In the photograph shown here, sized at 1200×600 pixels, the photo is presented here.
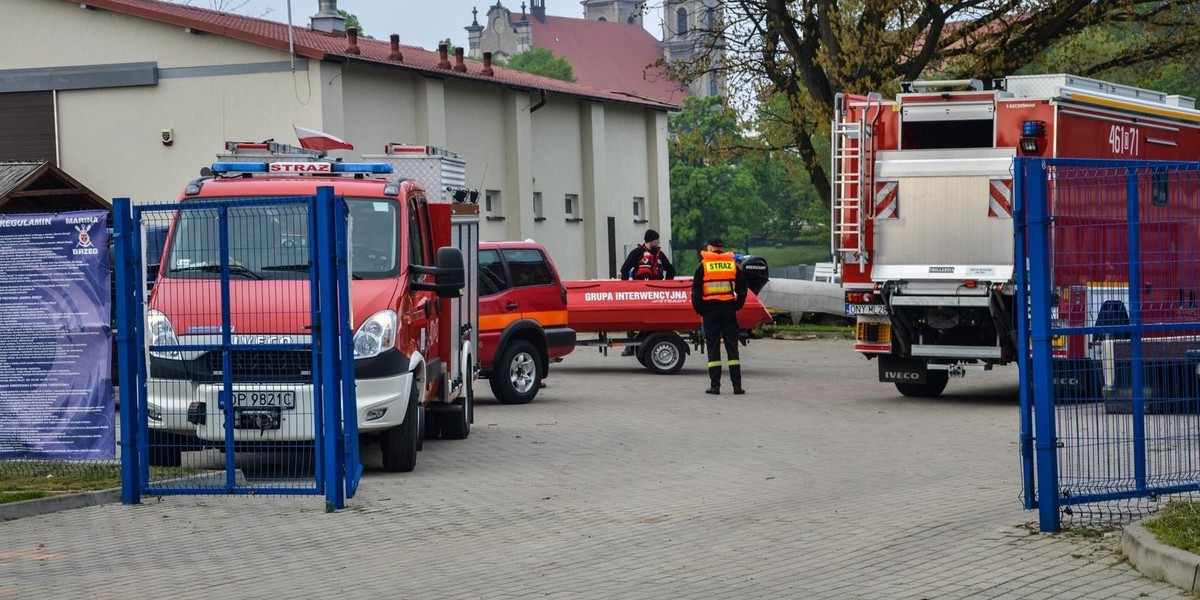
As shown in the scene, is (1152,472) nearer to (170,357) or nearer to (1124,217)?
(1124,217)

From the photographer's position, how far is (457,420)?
14820 millimetres

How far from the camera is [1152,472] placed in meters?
9.45

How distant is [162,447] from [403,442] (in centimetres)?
199

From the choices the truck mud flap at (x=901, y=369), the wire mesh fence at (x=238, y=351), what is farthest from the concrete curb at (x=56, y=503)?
the truck mud flap at (x=901, y=369)

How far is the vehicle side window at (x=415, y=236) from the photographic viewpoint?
510 inches

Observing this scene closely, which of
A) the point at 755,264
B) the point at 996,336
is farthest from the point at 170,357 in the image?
the point at 755,264

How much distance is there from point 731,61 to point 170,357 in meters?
22.3

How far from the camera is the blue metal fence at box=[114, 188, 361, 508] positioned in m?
10.4

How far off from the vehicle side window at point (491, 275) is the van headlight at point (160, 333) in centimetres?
743

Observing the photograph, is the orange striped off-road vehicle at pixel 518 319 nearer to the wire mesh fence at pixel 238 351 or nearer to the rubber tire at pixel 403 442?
the rubber tire at pixel 403 442

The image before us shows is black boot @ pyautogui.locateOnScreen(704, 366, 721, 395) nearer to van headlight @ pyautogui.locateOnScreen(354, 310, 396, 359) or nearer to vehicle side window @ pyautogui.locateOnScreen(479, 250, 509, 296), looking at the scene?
vehicle side window @ pyautogui.locateOnScreen(479, 250, 509, 296)

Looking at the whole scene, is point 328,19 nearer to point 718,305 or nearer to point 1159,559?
point 718,305

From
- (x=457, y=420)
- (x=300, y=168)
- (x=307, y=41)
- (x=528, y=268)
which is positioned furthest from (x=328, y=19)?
(x=300, y=168)

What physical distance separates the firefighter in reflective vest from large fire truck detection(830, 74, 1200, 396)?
67.7 inches
